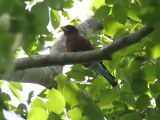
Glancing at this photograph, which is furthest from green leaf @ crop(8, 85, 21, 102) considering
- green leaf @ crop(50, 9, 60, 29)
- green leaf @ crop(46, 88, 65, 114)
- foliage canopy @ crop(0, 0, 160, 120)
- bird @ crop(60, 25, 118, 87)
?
bird @ crop(60, 25, 118, 87)

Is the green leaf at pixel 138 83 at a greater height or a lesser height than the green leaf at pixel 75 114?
greater

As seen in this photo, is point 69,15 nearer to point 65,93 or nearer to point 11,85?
point 11,85

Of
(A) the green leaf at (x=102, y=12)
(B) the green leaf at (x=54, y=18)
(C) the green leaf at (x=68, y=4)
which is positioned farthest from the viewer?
(C) the green leaf at (x=68, y=4)

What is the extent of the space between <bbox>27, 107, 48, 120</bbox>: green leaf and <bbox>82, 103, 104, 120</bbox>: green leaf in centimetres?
28

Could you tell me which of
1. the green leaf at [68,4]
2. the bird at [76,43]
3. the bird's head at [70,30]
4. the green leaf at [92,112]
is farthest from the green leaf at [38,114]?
the bird's head at [70,30]

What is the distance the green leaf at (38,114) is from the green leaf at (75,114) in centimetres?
15

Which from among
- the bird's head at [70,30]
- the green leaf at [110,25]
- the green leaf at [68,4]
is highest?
the green leaf at [68,4]

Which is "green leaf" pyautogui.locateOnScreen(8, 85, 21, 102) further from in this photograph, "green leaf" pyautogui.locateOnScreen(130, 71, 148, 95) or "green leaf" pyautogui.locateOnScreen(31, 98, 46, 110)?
"green leaf" pyautogui.locateOnScreen(130, 71, 148, 95)

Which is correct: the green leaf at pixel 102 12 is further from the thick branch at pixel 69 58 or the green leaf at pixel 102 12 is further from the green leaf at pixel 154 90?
the green leaf at pixel 154 90

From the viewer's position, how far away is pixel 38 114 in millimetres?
1431

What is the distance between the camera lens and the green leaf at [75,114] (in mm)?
1414

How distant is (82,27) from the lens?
156 inches

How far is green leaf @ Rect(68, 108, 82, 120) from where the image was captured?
141 centimetres

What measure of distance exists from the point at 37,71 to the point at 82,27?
1.85 metres
